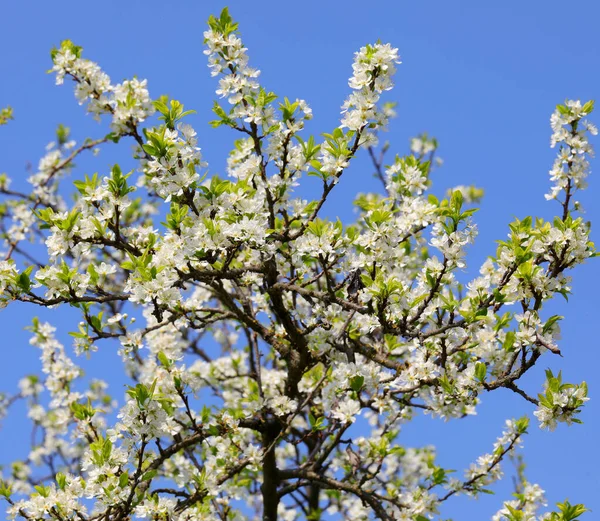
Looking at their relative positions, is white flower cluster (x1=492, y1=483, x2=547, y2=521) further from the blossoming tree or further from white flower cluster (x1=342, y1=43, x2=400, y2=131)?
white flower cluster (x1=342, y1=43, x2=400, y2=131)

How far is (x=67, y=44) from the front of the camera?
5.46 meters

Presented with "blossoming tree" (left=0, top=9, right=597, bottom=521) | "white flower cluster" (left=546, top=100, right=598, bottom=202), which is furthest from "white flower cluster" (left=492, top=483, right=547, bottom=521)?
"white flower cluster" (left=546, top=100, right=598, bottom=202)

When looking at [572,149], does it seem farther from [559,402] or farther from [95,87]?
[95,87]

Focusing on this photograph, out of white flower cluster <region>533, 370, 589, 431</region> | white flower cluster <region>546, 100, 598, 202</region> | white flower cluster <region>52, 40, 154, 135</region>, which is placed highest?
white flower cluster <region>52, 40, 154, 135</region>

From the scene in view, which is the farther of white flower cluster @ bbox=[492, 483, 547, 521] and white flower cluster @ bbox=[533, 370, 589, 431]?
white flower cluster @ bbox=[492, 483, 547, 521]

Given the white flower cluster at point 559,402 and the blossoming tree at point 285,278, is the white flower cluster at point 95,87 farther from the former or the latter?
the white flower cluster at point 559,402

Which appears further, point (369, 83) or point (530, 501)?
point (530, 501)

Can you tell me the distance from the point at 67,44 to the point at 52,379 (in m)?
3.26

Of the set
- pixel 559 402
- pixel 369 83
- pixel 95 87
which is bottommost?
pixel 559 402

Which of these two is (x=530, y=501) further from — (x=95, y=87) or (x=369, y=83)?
(x=95, y=87)

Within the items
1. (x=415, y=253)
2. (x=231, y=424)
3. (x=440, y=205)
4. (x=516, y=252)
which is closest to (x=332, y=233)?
(x=440, y=205)

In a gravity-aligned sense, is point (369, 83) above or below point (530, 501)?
above

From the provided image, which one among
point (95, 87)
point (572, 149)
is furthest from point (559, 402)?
point (95, 87)

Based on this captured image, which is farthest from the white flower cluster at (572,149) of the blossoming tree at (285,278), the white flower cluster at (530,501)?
the white flower cluster at (530,501)
